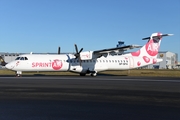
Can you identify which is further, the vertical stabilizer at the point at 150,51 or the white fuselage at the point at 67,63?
the vertical stabilizer at the point at 150,51

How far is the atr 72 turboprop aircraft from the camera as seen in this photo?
107 feet

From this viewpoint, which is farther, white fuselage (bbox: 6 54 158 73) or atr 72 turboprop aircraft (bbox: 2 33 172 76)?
atr 72 turboprop aircraft (bbox: 2 33 172 76)

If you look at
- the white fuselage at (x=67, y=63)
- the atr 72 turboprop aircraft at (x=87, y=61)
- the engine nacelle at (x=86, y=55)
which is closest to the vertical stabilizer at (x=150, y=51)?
the atr 72 turboprop aircraft at (x=87, y=61)

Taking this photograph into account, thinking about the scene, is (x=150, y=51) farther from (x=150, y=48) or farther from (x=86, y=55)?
(x=86, y=55)

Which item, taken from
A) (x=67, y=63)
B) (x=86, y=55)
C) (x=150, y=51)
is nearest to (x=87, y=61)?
(x=86, y=55)

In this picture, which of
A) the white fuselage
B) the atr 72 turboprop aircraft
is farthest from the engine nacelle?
the white fuselage

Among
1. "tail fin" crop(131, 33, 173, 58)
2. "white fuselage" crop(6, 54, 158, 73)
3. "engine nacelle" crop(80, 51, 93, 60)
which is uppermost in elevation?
"tail fin" crop(131, 33, 173, 58)

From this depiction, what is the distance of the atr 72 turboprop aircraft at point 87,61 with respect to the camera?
32.6 m

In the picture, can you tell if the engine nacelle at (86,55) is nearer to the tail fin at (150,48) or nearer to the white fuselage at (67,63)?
the white fuselage at (67,63)

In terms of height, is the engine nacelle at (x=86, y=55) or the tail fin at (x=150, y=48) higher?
the tail fin at (x=150, y=48)

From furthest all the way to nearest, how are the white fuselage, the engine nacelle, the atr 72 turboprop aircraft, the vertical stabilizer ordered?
the vertical stabilizer, the engine nacelle, the atr 72 turboprop aircraft, the white fuselage

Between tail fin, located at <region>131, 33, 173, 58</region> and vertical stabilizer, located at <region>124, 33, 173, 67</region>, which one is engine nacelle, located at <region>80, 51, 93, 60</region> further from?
tail fin, located at <region>131, 33, 173, 58</region>

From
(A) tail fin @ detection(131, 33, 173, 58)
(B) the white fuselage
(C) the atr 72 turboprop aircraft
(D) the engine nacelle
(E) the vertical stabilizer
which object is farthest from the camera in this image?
(A) tail fin @ detection(131, 33, 173, 58)

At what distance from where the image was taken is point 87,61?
1406 inches
